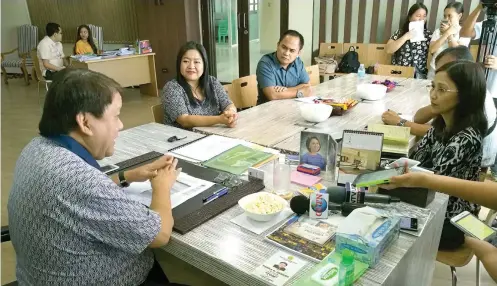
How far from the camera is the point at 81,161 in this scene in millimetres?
996

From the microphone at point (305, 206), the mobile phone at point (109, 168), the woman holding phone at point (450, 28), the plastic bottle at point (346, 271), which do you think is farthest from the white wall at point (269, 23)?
the plastic bottle at point (346, 271)

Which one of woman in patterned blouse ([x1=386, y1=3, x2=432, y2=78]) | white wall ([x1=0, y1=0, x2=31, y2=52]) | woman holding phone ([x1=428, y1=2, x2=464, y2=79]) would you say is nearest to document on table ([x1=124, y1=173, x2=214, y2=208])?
woman holding phone ([x1=428, y1=2, x2=464, y2=79])

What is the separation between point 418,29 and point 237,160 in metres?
3.62

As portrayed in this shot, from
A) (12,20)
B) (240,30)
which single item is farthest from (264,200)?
(12,20)

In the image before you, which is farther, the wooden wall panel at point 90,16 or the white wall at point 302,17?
the wooden wall panel at point 90,16

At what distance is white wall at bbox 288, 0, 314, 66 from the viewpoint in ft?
16.8

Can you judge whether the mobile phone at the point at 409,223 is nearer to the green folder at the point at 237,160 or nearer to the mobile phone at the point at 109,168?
the green folder at the point at 237,160

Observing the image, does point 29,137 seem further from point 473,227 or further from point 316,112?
point 473,227

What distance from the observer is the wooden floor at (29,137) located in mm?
1448

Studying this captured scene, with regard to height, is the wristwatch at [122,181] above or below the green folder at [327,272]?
above

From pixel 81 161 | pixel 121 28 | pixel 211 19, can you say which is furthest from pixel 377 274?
pixel 121 28

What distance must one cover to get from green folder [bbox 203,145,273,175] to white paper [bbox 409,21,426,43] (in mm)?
3438

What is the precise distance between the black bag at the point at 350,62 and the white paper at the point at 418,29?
27.6 inches

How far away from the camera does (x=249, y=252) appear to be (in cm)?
102
